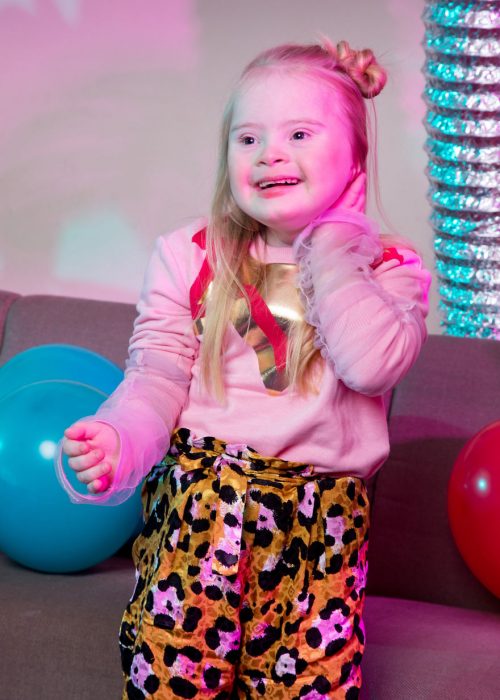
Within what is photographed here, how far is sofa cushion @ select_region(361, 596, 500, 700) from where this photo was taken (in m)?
1.39

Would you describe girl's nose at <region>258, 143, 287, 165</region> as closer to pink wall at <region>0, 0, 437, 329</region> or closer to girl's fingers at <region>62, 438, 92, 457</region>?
girl's fingers at <region>62, 438, 92, 457</region>

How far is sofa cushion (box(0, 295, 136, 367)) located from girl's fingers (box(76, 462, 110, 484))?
3.18 ft

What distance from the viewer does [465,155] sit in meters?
2.17

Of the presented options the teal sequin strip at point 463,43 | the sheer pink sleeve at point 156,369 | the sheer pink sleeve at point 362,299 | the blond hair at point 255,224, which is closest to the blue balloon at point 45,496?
the sheer pink sleeve at point 156,369

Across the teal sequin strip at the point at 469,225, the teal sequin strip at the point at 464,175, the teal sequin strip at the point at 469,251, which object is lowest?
the teal sequin strip at the point at 469,251

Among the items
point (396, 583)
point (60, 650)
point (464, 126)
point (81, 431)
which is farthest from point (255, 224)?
point (464, 126)

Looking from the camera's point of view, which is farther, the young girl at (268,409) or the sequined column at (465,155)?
the sequined column at (465,155)

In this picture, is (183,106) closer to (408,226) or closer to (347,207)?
(408,226)

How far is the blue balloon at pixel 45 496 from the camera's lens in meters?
1.66

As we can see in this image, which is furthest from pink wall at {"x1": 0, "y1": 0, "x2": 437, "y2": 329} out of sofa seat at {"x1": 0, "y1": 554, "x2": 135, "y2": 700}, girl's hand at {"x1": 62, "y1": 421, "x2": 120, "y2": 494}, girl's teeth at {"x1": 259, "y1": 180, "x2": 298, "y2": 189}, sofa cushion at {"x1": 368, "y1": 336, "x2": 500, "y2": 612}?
girl's hand at {"x1": 62, "y1": 421, "x2": 120, "y2": 494}

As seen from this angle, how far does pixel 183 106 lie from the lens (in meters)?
3.59

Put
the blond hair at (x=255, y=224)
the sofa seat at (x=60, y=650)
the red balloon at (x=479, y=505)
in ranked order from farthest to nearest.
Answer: the red balloon at (x=479, y=505), the sofa seat at (x=60, y=650), the blond hair at (x=255, y=224)

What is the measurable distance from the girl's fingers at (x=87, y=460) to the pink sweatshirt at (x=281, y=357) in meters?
0.03

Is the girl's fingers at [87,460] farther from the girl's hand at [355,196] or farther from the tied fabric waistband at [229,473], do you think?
the girl's hand at [355,196]
